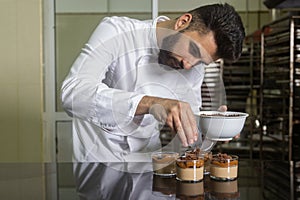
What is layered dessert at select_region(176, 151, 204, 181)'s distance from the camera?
3.18ft

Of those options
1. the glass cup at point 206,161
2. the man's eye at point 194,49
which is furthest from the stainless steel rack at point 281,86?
the glass cup at point 206,161

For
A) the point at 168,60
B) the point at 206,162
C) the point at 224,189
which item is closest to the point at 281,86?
the point at 168,60

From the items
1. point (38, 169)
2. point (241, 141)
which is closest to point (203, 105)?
point (38, 169)

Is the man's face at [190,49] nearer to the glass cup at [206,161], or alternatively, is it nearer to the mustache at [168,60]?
the mustache at [168,60]

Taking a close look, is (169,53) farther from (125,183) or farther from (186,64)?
(125,183)

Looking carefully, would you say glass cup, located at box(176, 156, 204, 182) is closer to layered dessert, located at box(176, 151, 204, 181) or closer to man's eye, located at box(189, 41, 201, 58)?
layered dessert, located at box(176, 151, 204, 181)

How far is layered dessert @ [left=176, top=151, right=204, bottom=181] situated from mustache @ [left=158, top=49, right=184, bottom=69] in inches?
11.1

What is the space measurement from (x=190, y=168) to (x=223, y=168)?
8 cm

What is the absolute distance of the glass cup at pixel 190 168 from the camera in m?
0.97

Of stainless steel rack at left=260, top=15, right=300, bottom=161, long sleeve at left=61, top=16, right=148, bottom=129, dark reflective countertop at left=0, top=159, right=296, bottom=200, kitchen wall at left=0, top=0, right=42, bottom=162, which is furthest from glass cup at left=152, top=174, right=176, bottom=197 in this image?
stainless steel rack at left=260, top=15, right=300, bottom=161

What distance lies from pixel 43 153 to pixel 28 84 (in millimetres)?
316

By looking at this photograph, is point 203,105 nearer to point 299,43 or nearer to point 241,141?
point 299,43

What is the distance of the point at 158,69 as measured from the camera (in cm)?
125

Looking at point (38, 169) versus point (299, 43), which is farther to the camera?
point (299, 43)
